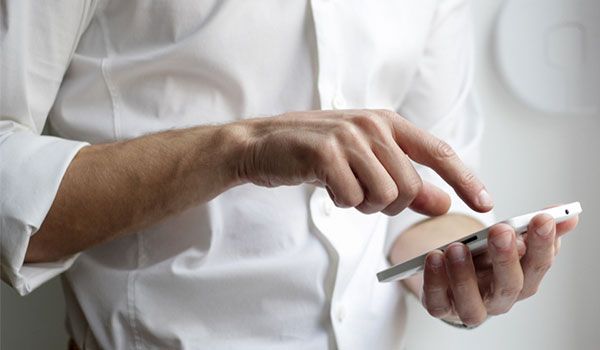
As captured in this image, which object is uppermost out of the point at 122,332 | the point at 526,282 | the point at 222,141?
the point at 222,141

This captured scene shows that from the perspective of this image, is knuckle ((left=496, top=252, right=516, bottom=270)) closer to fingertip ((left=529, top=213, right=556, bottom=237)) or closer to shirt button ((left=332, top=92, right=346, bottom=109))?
fingertip ((left=529, top=213, right=556, bottom=237))

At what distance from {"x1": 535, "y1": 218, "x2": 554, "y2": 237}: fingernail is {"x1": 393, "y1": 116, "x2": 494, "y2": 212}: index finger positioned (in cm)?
6

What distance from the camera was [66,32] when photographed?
77 cm

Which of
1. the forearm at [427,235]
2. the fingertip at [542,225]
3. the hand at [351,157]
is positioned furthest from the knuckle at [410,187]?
the forearm at [427,235]

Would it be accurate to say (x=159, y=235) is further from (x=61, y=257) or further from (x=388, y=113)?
(x=388, y=113)

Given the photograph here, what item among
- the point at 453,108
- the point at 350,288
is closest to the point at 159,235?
the point at 350,288

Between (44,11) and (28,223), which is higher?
(44,11)

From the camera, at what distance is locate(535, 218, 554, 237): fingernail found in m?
0.70

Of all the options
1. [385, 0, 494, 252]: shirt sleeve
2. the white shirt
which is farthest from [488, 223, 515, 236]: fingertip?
[385, 0, 494, 252]: shirt sleeve

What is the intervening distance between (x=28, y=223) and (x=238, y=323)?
9.1 inches

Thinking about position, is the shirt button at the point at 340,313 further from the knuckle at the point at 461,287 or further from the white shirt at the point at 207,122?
the knuckle at the point at 461,287

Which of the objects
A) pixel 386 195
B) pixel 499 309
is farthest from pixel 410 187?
pixel 499 309

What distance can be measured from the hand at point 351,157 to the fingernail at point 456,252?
0.05 m

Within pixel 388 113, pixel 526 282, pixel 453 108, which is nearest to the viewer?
pixel 388 113
